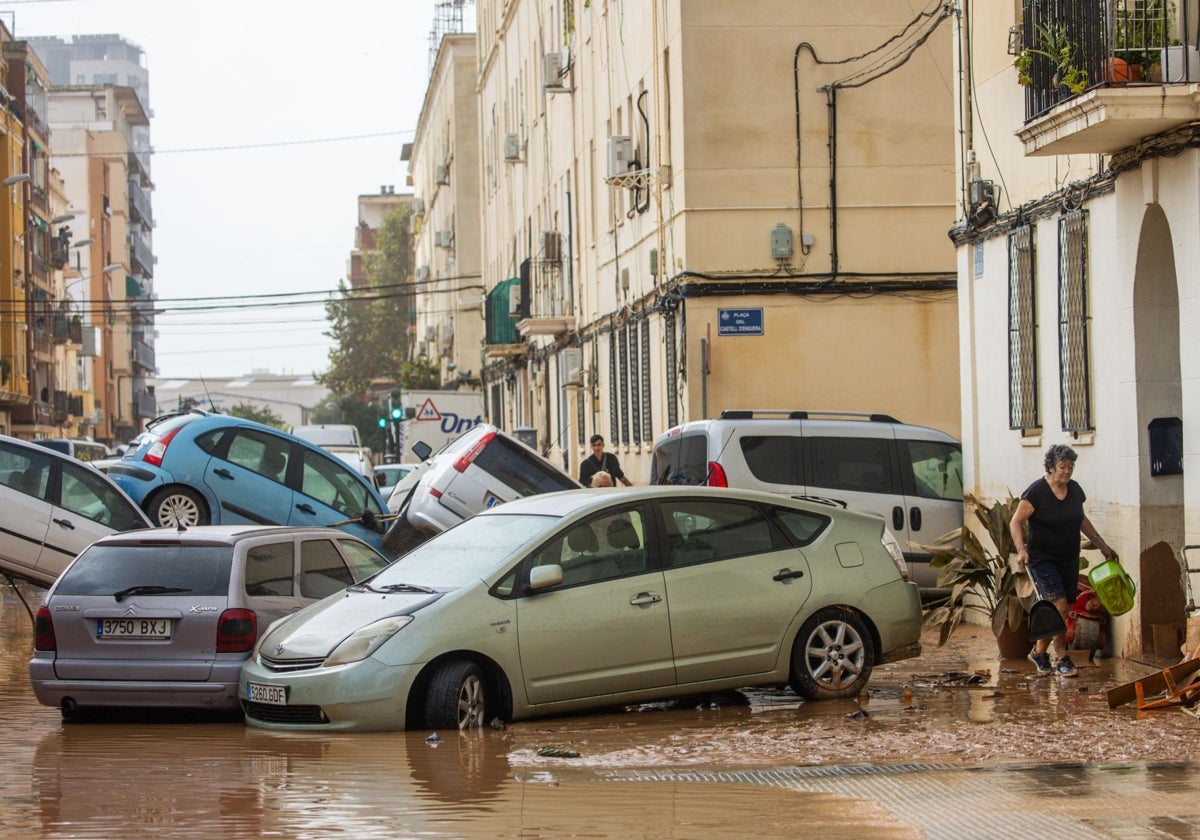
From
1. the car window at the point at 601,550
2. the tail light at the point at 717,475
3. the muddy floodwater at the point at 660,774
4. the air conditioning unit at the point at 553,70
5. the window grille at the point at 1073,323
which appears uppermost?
the air conditioning unit at the point at 553,70

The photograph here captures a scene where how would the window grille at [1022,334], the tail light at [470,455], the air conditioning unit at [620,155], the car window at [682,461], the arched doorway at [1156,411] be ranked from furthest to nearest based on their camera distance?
the air conditioning unit at [620,155]
the tail light at [470,455]
the car window at [682,461]
the window grille at [1022,334]
the arched doorway at [1156,411]

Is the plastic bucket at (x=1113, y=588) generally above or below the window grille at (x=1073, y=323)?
below

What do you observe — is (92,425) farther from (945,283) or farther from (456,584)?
(456,584)

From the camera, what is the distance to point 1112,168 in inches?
555

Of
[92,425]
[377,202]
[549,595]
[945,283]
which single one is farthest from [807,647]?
[377,202]

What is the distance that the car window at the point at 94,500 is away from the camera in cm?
1792

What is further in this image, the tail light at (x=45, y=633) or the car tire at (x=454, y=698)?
the tail light at (x=45, y=633)

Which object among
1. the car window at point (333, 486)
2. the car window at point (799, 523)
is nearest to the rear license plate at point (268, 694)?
the car window at point (799, 523)

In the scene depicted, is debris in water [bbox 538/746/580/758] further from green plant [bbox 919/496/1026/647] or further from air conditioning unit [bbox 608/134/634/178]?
air conditioning unit [bbox 608/134/634/178]

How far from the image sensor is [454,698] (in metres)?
10.6

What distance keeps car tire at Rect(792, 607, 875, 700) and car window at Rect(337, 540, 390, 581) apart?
323 centimetres

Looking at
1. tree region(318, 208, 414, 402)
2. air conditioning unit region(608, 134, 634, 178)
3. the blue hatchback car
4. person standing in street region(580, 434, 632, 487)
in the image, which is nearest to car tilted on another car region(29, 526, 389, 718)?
the blue hatchback car

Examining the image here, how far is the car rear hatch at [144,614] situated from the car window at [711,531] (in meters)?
2.97

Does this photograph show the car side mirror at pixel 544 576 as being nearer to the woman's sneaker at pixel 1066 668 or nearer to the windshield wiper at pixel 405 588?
the windshield wiper at pixel 405 588
